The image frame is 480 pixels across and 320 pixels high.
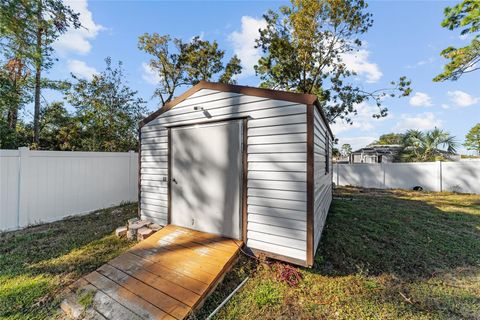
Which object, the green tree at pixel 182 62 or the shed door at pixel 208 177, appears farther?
the green tree at pixel 182 62

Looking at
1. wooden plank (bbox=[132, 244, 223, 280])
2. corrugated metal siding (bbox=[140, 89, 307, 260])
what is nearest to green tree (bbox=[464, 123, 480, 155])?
corrugated metal siding (bbox=[140, 89, 307, 260])

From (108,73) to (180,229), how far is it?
31.9 ft

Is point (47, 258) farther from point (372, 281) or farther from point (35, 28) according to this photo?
point (35, 28)

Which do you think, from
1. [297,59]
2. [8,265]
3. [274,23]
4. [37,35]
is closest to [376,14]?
[297,59]

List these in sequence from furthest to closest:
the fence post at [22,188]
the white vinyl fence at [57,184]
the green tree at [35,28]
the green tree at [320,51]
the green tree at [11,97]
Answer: the green tree at [320,51] < the green tree at [11,97] < the green tree at [35,28] < the fence post at [22,188] < the white vinyl fence at [57,184]

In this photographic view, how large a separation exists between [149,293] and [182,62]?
13199mm

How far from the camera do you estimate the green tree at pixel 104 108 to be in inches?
383

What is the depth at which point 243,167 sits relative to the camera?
128 inches

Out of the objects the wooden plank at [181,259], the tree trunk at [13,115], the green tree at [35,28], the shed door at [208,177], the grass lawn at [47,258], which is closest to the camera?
the grass lawn at [47,258]

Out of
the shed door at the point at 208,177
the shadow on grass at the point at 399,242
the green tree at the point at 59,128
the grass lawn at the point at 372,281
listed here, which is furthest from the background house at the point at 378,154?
the green tree at the point at 59,128

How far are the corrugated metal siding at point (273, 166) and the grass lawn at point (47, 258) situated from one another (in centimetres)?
256

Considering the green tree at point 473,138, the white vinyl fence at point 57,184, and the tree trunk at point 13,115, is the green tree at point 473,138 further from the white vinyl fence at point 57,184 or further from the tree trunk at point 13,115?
the tree trunk at point 13,115

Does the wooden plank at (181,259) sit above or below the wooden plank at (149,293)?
above

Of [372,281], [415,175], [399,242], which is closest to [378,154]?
[415,175]
